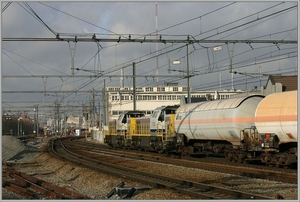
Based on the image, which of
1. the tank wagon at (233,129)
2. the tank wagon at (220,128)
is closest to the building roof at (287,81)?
the tank wagon at (233,129)

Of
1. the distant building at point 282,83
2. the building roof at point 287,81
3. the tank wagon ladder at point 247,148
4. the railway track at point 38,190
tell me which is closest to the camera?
the railway track at point 38,190

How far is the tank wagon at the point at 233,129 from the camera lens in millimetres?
20906

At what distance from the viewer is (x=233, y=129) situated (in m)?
24.8

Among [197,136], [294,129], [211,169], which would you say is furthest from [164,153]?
[294,129]

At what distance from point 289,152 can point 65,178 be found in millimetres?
11273

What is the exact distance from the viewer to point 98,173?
22109 millimetres

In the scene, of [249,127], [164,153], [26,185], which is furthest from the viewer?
[164,153]

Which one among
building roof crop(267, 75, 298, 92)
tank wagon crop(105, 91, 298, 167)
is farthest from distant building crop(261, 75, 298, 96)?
tank wagon crop(105, 91, 298, 167)

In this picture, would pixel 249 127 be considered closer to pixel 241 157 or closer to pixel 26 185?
pixel 241 157

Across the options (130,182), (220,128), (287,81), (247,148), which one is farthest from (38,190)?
(287,81)

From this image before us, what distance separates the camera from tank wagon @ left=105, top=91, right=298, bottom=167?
20.9 meters

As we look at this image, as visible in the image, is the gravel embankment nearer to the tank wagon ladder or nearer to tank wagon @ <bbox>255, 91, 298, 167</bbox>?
tank wagon @ <bbox>255, 91, 298, 167</bbox>

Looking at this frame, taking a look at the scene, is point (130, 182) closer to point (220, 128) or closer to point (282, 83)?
point (220, 128)

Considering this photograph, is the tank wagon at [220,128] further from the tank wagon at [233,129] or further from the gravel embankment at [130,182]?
the gravel embankment at [130,182]
